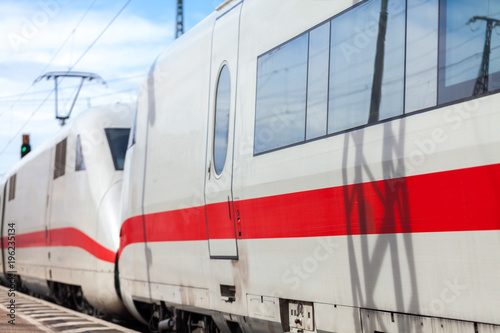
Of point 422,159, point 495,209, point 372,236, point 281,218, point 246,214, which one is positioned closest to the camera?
point 495,209

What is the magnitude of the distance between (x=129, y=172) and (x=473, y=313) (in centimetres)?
623

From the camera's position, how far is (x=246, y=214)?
20.4ft

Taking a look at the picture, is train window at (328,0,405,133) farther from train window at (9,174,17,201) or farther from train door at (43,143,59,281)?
train window at (9,174,17,201)

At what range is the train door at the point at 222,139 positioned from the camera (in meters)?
6.56

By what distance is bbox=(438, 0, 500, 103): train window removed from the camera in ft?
12.8

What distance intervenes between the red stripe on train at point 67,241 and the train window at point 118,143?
130 cm

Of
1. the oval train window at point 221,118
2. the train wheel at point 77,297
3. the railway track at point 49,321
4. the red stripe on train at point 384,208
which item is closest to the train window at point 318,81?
the red stripe on train at point 384,208

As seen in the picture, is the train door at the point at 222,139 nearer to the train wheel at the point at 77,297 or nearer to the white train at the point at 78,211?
the white train at the point at 78,211

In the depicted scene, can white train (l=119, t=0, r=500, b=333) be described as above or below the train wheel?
above

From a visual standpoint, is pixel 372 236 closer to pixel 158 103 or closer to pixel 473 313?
pixel 473 313

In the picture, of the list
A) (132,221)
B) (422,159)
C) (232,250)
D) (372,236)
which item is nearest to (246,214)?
(232,250)

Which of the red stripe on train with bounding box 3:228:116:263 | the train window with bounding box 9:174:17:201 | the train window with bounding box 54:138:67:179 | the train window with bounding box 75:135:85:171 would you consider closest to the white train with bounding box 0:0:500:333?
the red stripe on train with bounding box 3:228:116:263

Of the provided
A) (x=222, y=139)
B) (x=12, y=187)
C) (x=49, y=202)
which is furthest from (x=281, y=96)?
(x=12, y=187)

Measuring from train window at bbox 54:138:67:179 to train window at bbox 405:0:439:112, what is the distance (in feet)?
33.8
